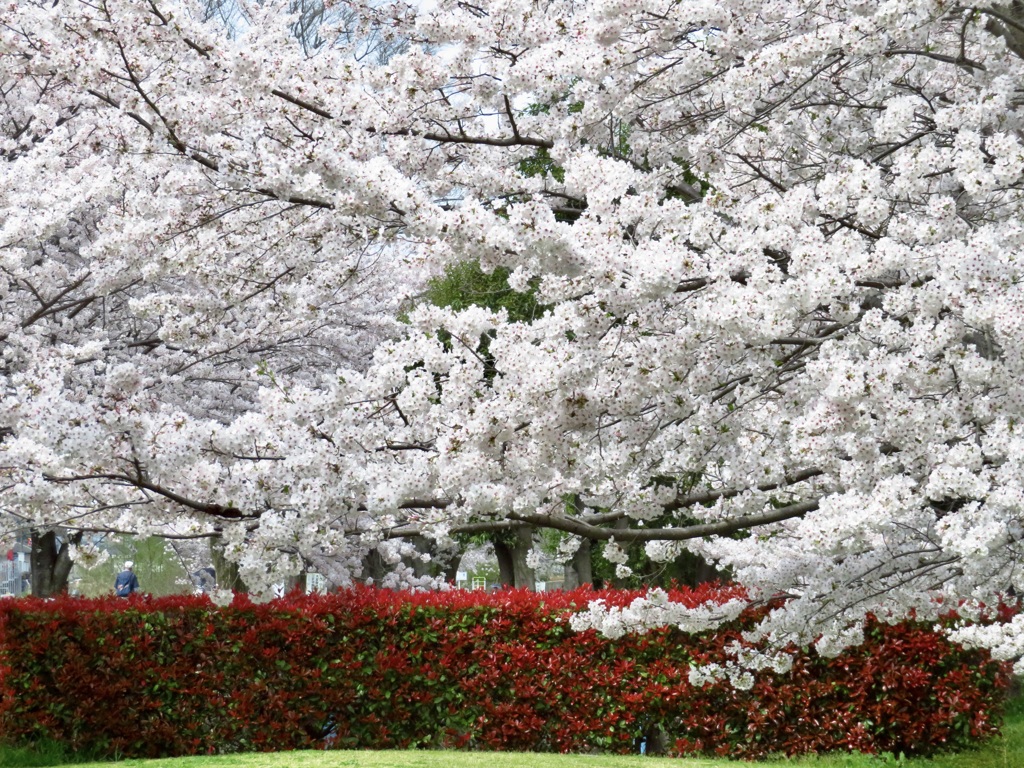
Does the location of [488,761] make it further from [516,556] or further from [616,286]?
[516,556]

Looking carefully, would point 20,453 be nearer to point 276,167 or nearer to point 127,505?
point 127,505

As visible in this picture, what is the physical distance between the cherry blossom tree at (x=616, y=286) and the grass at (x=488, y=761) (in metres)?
1.51

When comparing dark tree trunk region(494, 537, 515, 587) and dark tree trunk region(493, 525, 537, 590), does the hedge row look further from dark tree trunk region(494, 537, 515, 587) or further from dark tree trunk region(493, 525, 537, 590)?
dark tree trunk region(494, 537, 515, 587)

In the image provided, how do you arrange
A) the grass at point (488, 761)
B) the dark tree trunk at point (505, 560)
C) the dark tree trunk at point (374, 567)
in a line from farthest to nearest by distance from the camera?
1. the dark tree trunk at point (505, 560)
2. the dark tree trunk at point (374, 567)
3. the grass at point (488, 761)

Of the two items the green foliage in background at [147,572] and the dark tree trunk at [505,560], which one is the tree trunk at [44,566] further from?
the green foliage in background at [147,572]

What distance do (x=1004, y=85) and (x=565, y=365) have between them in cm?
229

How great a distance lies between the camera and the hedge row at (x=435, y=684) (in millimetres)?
8797

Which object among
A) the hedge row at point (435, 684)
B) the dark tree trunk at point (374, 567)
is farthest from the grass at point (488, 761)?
the dark tree trunk at point (374, 567)

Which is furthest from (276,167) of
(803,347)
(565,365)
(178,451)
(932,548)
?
(932,548)

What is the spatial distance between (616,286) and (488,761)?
16.6 ft

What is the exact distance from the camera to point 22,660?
29.7 ft

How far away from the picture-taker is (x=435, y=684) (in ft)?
30.7

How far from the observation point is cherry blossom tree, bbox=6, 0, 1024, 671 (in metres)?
4.04

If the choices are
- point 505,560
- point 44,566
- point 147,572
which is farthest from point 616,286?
point 147,572
